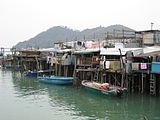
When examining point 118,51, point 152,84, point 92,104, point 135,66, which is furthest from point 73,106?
point 118,51

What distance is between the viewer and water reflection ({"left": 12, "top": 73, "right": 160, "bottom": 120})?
77.2 ft

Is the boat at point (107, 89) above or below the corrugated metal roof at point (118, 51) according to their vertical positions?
below

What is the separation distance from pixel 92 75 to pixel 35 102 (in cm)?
1039

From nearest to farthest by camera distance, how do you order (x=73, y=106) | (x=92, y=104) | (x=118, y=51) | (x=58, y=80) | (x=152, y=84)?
(x=73, y=106), (x=92, y=104), (x=152, y=84), (x=118, y=51), (x=58, y=80)

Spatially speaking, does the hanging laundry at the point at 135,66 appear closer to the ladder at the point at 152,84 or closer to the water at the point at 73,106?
the ladder at the point at 152,84

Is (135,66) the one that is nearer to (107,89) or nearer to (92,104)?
(107,89)

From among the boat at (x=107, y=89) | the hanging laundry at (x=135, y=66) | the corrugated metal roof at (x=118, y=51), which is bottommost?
the boat at (x=107, y=89)

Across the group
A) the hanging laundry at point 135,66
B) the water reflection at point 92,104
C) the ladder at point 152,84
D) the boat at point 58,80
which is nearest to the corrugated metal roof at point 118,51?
the hanging laundry at point 135,66

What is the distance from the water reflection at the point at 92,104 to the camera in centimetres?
2353

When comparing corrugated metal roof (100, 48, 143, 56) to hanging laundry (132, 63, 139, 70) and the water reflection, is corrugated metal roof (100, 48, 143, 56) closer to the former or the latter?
hanging laundry (132, 63, 139, 70)

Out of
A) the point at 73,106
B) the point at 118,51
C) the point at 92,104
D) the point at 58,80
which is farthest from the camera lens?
the point at 58,80

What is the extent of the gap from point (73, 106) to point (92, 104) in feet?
5.63

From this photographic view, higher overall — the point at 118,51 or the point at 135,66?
the point at 118,51

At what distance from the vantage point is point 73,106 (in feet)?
88.3
